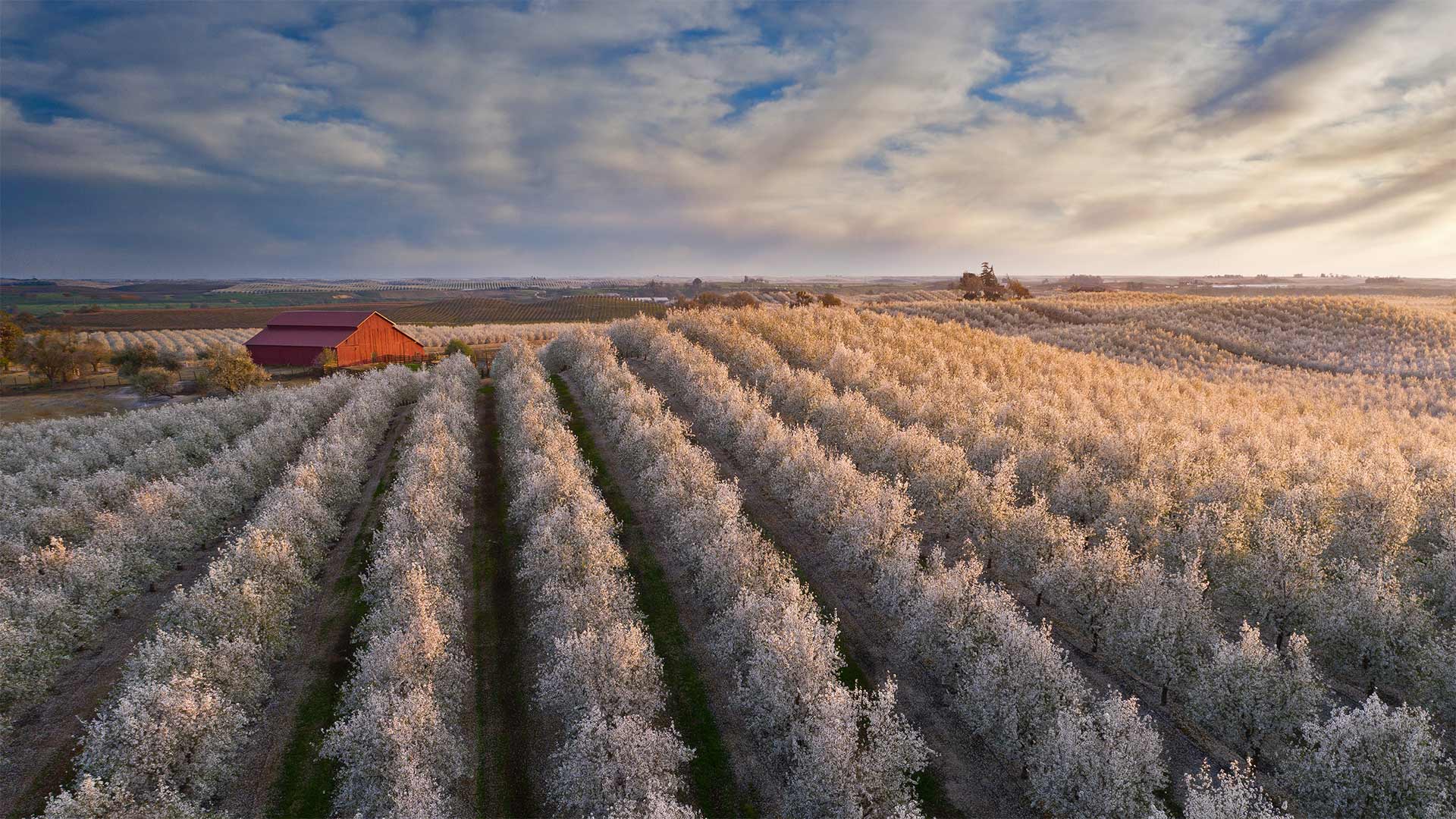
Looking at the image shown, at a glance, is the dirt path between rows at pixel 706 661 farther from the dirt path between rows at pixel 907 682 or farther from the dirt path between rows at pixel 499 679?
the dirt path between rows at pixel 499 679

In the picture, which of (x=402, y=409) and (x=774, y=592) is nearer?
(x=774, y=592)

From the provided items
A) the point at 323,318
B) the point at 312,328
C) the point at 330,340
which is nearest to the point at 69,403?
the point at 330,340

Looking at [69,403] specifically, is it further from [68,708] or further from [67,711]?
[67,711]

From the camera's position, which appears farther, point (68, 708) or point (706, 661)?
point (706, 661)

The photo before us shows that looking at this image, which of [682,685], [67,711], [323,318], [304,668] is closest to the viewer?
[67,711]

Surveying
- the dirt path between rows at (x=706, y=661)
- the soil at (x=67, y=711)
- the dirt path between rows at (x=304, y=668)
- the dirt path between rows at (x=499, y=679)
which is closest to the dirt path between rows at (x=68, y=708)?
the soil at (x=67, y=711)

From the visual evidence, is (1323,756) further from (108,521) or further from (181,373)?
(181,373)

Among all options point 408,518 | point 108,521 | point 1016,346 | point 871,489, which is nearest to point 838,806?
point 871,489
